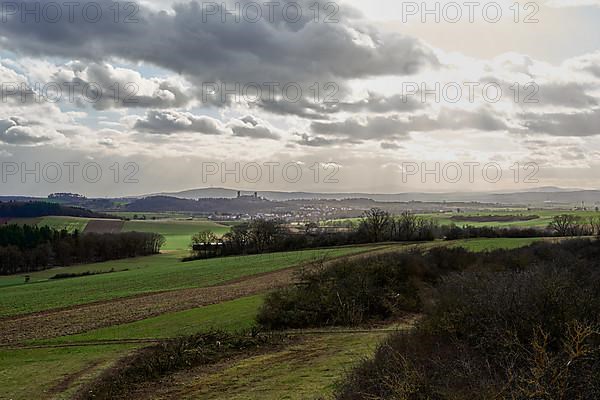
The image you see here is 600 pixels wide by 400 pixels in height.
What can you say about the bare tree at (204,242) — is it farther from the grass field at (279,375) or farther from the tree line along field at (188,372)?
the grass field at (279,375)

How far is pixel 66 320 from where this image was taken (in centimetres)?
3559

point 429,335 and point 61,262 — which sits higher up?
point 429,335

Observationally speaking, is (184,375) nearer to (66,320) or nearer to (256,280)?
(66,320)

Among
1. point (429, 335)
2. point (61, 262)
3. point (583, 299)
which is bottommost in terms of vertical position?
point (61, 262)

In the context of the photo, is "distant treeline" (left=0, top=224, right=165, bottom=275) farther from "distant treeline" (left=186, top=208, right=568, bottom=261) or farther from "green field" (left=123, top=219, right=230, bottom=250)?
"distant treeline" (left=186, top=208, right=568, bottom=261)

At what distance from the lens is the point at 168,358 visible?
20609 millimetres

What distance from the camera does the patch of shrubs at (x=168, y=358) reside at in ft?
57.7

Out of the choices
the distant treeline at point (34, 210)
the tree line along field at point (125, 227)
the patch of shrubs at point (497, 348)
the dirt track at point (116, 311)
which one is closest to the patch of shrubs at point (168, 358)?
the patch of shrubs at point (497, 348)

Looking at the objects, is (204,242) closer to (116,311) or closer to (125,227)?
(125,227)

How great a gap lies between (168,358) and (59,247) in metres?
79.5

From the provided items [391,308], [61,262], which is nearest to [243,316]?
[391,308]

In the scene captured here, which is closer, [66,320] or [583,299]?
[583,299]

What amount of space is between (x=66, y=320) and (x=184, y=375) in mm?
19914

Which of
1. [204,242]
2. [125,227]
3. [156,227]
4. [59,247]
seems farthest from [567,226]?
[59,247]
